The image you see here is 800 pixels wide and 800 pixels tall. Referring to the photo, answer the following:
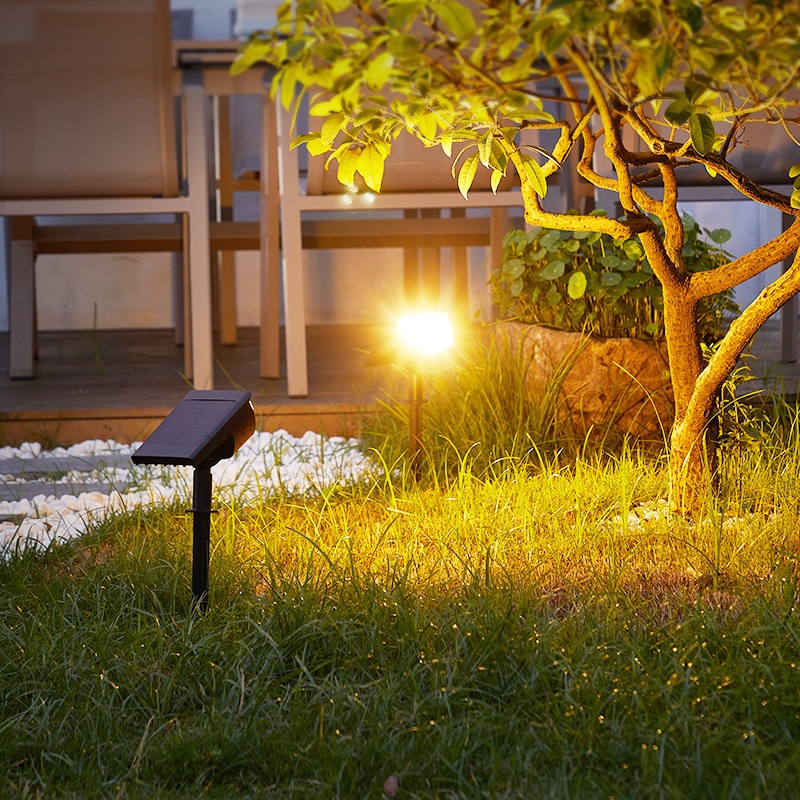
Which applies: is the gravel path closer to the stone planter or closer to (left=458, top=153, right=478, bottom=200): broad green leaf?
the stone planter

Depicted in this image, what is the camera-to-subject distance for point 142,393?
109 inches

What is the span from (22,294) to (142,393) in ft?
2.22

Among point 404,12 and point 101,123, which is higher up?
point 101,123

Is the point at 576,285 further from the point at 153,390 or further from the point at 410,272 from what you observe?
the point at 410,272

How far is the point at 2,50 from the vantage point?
91.2 inches

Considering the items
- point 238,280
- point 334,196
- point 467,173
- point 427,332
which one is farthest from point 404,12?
point 238,280

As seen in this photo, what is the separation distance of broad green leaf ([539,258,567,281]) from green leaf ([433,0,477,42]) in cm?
127

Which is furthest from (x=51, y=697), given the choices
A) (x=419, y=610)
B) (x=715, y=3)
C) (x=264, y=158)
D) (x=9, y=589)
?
(x=264, y=158)

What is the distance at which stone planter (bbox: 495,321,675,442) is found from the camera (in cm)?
201

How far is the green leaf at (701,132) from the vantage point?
1168mm

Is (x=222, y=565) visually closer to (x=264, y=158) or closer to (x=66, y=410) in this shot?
(x=66, y=410)

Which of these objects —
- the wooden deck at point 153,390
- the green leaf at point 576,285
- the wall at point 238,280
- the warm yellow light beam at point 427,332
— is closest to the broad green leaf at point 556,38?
the warm yellow light beam at point 427,332

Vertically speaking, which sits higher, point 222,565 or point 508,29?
point 508,29

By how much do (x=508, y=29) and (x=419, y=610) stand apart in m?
0.77
